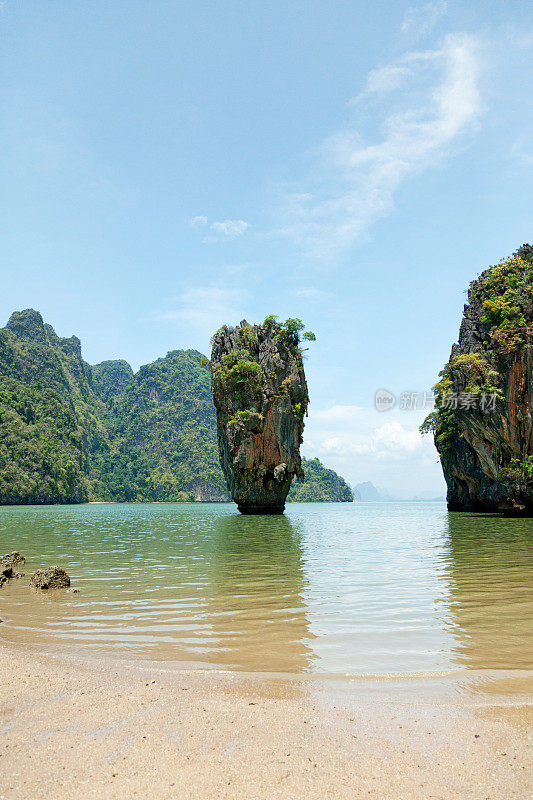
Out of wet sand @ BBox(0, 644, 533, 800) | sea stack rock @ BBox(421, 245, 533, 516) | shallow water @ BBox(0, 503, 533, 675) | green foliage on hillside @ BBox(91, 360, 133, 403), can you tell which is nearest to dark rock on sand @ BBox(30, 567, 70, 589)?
Answer: shallow water @ BBox(0, 503, 533, 675)

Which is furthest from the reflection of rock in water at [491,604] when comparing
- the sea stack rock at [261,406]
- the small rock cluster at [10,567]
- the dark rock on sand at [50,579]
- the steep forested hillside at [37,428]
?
Answer: the steep forested hillside at [37,428]

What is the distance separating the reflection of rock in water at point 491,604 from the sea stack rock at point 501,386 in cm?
1494

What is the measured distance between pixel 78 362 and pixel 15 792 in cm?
13461

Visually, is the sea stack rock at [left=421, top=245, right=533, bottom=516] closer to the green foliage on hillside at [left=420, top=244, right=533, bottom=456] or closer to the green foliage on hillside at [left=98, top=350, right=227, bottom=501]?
the green foliage on hillside at [left=420, top=244, right=533, bottom=456]

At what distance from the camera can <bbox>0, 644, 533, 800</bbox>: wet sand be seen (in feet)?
8.29

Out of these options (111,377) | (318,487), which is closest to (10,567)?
(318,487)

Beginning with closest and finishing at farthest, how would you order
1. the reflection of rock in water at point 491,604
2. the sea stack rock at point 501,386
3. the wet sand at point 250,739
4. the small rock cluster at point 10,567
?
the wet sand at point 250,739
the reflection of rock in water at point 491,604
the small rock cluster at point 10,567
the sea stack rock at point 501,386

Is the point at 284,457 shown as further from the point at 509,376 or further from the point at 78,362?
the point at 78,362

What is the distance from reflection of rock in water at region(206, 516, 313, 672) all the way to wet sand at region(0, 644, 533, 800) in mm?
574

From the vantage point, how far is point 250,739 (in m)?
3.06

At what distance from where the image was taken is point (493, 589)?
7.94m

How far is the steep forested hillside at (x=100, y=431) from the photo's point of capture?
2955 inches

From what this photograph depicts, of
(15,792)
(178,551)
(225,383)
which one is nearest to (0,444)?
(225,383)

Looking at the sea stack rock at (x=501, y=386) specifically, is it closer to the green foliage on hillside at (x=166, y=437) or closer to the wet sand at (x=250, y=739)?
the wet sand at (x=250, y=739)
